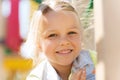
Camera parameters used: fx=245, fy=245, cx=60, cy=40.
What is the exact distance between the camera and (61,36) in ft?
1.81

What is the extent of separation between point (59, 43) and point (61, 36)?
2cm

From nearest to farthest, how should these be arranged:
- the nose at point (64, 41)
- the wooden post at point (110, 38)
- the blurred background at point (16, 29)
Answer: the wooden post at point (110, 38), the blurred background at point (16, 29), the nose at point (64, 41)

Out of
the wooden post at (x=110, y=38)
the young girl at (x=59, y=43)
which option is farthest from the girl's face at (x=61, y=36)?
the wooden post at (x=110, y=38)

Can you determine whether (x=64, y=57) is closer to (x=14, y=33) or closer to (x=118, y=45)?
(x=14, y=33)

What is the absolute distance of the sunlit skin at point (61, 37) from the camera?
1.82 ft

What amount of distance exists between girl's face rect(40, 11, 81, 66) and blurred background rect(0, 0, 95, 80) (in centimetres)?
5

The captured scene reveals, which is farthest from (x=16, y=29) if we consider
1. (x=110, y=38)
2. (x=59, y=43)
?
(x=110, y=38)

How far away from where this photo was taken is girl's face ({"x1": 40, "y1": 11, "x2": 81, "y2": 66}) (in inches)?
21.8

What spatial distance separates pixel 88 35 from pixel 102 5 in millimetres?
435

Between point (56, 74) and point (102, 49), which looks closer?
point (102, 49)

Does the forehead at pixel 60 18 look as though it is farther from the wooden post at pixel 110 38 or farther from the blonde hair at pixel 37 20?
the wooden post at pixel 110 38

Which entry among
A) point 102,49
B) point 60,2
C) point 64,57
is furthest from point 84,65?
point 102,49

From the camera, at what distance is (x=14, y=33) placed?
1.49 ft

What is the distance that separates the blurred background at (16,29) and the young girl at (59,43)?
39 mm
